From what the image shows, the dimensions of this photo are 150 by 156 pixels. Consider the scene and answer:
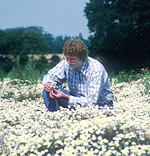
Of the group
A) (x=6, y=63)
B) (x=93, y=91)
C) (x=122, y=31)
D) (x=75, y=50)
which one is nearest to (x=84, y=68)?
(x=75, y=50)

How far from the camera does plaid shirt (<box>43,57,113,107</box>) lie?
3295 millimetres

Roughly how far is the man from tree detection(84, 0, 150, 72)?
14.2m

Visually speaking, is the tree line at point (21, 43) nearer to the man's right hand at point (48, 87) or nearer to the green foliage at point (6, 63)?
the green foliage at point (6, 63)

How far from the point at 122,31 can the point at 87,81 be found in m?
14.9

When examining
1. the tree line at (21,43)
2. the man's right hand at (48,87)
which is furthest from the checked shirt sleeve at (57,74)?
the tree line at (21,43)

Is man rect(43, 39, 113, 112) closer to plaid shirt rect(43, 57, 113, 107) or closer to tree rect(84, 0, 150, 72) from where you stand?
plaid shirt rect(43, 57, 113, 107)

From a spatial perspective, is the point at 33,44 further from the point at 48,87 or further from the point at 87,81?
the point at 87,81

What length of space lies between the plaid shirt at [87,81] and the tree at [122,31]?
14114 mm

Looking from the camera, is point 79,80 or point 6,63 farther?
point 6,63

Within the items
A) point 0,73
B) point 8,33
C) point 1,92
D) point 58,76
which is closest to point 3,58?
point 8,33

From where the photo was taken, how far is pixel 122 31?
17.5m

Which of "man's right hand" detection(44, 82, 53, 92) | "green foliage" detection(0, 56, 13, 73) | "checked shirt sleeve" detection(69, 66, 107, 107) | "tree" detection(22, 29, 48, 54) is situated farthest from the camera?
"tree" detection(22, 29, 48, 54)

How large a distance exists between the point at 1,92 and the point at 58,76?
2.53m

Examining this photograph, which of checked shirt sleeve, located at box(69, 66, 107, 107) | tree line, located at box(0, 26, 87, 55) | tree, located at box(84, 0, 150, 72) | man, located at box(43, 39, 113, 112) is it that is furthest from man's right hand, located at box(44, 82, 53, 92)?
tree line, located at box(0, 26, 87, 55)
